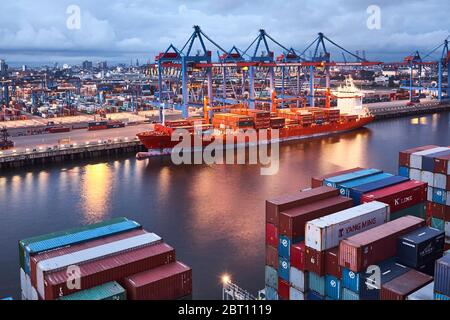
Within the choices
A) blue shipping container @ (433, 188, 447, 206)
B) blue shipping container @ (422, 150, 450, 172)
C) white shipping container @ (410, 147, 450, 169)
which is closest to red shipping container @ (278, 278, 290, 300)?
blue shipping container @ (433, 188, 447, 206)

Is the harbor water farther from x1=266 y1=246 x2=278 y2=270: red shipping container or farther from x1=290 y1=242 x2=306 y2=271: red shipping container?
x1=290 y1=242 x2=306 y2=271: red shipping container

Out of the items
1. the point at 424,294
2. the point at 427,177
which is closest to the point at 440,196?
the point at 427,177

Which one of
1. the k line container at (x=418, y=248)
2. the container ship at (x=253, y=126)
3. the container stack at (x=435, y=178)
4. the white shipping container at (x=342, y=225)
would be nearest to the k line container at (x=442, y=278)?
the k line container at (x=418, y=248)

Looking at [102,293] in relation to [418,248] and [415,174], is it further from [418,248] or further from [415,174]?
[415,174]

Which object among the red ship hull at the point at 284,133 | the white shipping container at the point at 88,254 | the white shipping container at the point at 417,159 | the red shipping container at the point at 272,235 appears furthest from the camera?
the red ship hull at the point at 284,133

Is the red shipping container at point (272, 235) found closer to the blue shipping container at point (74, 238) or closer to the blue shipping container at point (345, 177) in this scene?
the blue shipping container at point (345, 177)

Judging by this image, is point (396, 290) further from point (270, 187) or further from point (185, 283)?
point (270, 187)
